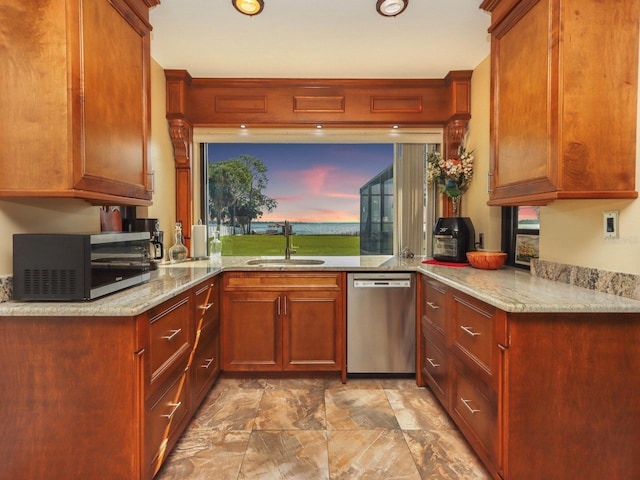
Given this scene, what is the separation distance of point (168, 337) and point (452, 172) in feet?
8.02

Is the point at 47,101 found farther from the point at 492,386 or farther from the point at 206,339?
the point at 492,386

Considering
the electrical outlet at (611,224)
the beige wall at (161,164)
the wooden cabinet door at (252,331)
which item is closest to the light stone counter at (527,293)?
the electrical outlet at (611,224)

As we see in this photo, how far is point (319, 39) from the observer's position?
247 cm

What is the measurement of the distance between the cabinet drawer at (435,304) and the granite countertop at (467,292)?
0.25 ft

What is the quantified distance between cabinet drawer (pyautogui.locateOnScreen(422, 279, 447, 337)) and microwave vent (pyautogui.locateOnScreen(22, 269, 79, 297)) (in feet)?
6.21

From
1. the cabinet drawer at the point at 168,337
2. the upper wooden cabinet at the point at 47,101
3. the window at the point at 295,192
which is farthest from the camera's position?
the window at the point at 295,192

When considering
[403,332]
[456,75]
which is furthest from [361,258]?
[456,75]

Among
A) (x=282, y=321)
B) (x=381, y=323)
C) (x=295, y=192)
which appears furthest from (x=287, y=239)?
(x=381, y=323)

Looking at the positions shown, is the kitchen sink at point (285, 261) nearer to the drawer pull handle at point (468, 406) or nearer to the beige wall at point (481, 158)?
the beige wall at point (481, 158)

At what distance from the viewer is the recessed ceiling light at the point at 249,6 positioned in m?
2.03

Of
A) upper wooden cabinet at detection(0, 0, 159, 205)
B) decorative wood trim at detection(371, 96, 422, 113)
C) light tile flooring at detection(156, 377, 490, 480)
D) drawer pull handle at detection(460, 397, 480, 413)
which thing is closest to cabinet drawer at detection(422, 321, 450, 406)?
light tile flooring at detection(156, 377, 490, 480)

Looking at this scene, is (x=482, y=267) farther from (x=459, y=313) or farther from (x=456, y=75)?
(x=456, y=75)

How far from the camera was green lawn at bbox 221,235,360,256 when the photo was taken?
3555 millimetres

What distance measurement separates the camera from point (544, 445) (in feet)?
4.83
